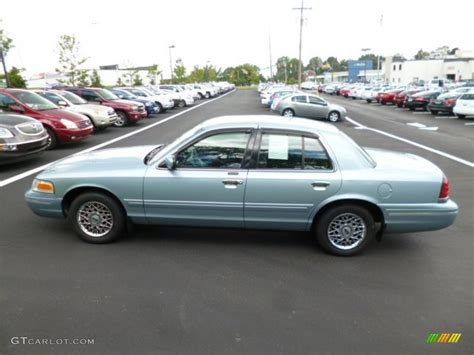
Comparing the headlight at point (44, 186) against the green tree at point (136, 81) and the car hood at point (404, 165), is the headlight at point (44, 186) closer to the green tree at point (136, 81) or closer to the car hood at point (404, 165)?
the car hood at point (404, 165)

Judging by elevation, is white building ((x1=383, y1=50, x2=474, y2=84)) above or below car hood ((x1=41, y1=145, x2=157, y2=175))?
above

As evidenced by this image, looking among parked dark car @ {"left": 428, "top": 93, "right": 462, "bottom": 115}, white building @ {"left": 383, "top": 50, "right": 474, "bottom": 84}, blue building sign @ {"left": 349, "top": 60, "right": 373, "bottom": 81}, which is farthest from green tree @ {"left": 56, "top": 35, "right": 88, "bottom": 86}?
blue building sign @ {"left": 349, "top": 60, "right": 373, "bottom": 81}

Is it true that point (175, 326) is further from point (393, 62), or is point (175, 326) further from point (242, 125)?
point (393, 62)

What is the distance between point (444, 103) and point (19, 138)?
850 inches

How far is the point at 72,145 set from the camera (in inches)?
454

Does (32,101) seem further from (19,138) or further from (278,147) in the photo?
(278,147)

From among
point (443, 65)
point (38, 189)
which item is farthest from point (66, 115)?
point (443, 65)

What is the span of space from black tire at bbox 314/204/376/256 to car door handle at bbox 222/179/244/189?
100 cm

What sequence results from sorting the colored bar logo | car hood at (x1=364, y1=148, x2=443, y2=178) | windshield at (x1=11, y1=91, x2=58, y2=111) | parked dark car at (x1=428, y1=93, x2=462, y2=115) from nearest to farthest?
the colored bar logo < car hood at (x1=364, y1=148, x2=443, y2=178) < windshield at (x1=11, y1=91, x2=58, y2=111) < parked dark car at (x1=428, y1=93, x2=462, y2=115)

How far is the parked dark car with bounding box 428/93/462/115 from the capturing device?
21422 mm

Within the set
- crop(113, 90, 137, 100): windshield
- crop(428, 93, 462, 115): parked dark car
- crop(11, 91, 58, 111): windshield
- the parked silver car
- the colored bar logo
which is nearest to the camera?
the colored bar logo

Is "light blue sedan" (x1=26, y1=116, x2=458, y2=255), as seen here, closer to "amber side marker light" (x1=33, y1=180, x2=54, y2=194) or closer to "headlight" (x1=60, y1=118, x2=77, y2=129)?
"amber side marker light" (x1=33, y1=180, x2=54, y2=194)

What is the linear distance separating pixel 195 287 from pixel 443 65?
102 m

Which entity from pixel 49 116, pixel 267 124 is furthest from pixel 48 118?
pixel 267 124
